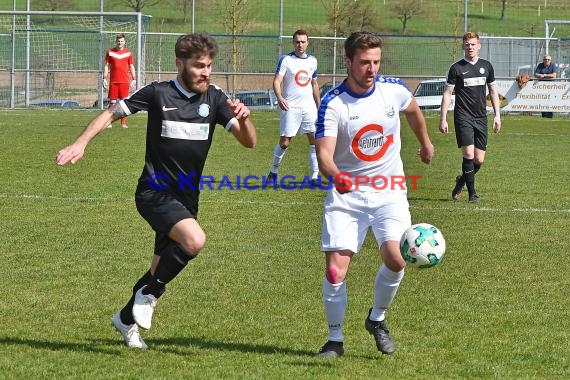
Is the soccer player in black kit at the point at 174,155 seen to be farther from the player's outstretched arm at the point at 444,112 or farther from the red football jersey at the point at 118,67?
the red football jersey at the point at 118,67

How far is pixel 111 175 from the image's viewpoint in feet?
51.0

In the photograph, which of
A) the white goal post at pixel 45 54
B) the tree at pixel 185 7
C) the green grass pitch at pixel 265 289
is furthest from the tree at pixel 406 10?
the green grass pitch at pixel 265 289

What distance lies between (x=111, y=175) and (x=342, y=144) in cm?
962

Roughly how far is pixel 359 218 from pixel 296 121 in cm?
901

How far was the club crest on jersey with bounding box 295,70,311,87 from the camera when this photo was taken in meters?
15.3

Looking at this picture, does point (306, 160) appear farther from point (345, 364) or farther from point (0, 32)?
point (0, 32)

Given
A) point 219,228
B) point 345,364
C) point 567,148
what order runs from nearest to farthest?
point 345,364, point 219,228, point 567,148

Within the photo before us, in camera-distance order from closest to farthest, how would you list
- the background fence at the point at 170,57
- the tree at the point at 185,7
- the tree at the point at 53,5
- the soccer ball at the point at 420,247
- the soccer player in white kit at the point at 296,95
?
the soccer ball at the point at 420,247 < the soccer player in white kit at the point at 296,95 < the background fence at the point at 170,57 < the tree at the point at 185,7 < the tree at the point at 53,5

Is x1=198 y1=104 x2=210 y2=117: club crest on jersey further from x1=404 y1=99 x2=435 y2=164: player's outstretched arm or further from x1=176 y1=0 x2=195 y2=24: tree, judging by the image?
x1=176 y1=0 x2=195 y2=24: tree

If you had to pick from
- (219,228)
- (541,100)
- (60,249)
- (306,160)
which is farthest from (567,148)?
(60,249)

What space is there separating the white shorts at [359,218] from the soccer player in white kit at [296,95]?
8.79 metres

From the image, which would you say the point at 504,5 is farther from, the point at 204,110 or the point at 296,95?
the point at 204,110

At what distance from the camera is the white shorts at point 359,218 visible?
6.26 m

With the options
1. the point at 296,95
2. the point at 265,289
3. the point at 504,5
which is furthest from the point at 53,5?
the point at 265,289
